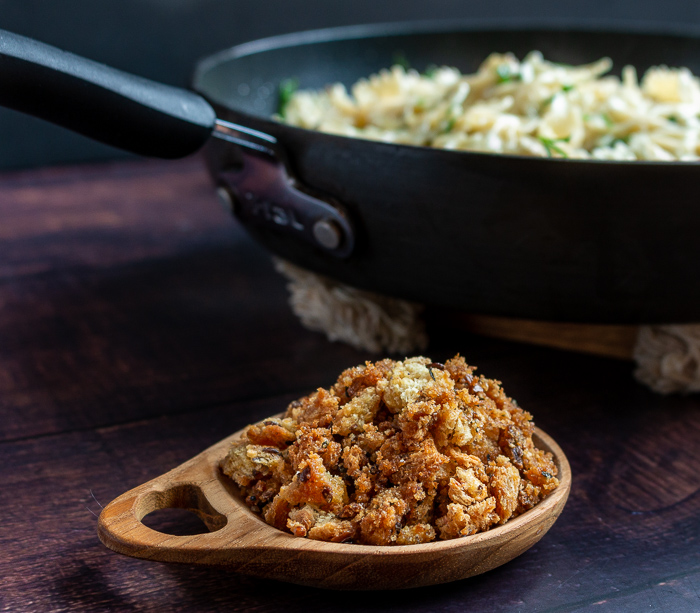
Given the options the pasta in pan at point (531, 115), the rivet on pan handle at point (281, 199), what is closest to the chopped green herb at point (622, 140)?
the pasta in pan at point (531, 115)

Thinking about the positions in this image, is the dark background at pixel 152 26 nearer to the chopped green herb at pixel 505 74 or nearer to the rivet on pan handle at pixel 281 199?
the chopped green herb at pixel 505 74

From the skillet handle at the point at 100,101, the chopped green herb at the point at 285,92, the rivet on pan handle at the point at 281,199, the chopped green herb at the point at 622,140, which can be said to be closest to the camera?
the skillet handle at the point at 100,101

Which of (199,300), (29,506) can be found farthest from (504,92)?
(29,506)

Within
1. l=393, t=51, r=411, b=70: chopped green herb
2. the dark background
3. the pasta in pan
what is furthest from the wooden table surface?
the dark background

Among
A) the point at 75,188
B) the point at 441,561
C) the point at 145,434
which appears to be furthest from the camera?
the point at 75,188

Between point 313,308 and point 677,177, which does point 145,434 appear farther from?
point 677,177

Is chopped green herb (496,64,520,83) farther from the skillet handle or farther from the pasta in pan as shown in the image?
the skillet handle

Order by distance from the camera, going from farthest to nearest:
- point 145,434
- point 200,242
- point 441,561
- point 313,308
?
point 200,242
point 313,308
point 145,434
point 441,561
